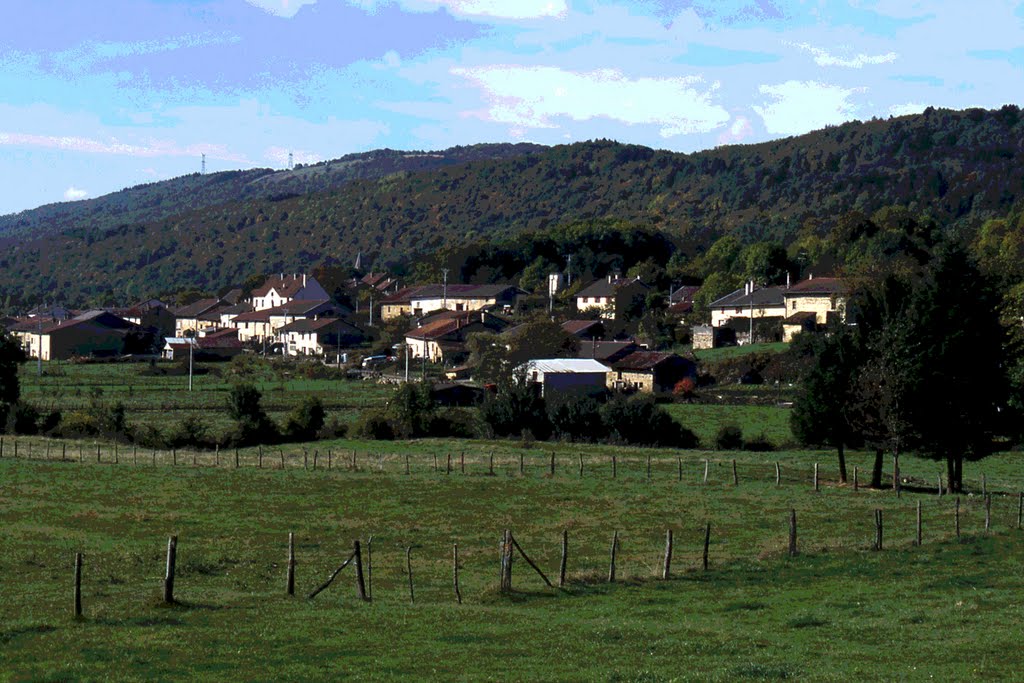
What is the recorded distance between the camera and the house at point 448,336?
11725cm

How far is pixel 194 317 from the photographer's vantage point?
556 ft

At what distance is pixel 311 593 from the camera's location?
2436 cm

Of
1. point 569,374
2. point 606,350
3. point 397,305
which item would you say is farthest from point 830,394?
point 397,305

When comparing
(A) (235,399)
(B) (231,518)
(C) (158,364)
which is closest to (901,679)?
(B) (231,518)

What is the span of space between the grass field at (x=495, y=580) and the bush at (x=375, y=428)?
18132 millimetres

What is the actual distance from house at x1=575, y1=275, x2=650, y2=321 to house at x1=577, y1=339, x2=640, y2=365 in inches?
1373

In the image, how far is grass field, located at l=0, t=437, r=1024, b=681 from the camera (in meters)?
18.0

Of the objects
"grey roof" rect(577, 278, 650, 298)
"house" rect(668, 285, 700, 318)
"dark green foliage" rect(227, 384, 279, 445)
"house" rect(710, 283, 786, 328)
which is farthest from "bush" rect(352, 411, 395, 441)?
"grey roof" rect(577, 278, 650, 298)

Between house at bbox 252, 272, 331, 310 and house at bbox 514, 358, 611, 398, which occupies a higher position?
house at bbox 252, 272, 331, 310

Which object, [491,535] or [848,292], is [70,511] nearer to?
[491,535]

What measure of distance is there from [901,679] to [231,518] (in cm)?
2479

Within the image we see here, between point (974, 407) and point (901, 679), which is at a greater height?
point (974, 407)

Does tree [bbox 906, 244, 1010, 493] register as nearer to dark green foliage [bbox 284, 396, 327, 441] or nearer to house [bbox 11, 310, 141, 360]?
dark green foliage [bbox 284, 396, 327, 441]

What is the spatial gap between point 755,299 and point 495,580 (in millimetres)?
99654
